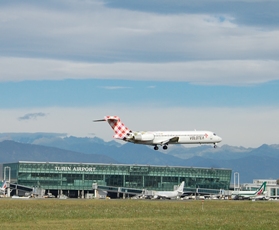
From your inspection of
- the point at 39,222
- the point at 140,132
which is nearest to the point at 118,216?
the point at 39,222

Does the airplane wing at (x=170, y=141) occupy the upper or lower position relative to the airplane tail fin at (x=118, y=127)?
lower

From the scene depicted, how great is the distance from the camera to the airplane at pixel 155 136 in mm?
144625

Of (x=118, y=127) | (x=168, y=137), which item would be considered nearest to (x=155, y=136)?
(x=168, y=137)

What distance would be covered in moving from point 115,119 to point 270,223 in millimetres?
63655

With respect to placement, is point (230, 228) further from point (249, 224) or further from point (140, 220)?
point (140, 220)

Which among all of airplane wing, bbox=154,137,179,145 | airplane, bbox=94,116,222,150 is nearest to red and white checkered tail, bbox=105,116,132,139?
A: airplane, bbox=94,116,222,150

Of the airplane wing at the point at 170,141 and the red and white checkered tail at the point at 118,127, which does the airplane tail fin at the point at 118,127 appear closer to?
the red and white checkered tail at the point at 118,127

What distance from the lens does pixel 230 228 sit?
85.8 meters

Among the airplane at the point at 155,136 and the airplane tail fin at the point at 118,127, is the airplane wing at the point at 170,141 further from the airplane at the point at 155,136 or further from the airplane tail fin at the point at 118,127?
the airplane tail fin at the point at 118,127

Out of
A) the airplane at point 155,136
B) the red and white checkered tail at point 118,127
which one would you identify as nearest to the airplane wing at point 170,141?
the airplane at point 155,136

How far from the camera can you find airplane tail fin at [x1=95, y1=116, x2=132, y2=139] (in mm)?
145500

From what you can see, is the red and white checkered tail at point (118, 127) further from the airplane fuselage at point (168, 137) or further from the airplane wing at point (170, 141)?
the airplane wing at point (170, 141)

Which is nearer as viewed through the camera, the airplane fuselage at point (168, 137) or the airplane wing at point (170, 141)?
the airplane fuselage at point (168, 137)

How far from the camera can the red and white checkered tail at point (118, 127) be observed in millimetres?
145500
